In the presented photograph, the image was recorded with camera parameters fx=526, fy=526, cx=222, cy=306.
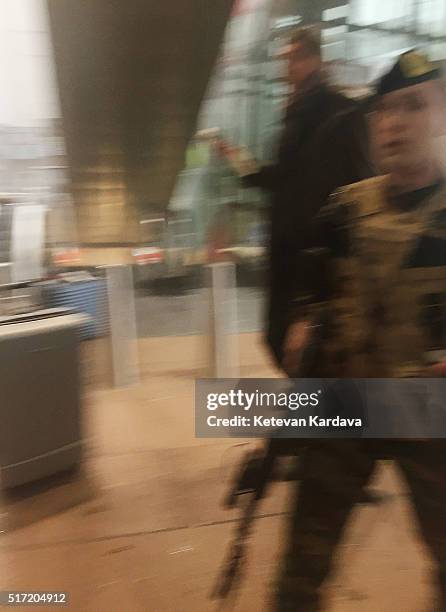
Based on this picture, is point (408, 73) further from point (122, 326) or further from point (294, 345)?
point (122, 326)

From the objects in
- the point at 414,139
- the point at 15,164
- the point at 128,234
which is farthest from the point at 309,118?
the point at 15,164

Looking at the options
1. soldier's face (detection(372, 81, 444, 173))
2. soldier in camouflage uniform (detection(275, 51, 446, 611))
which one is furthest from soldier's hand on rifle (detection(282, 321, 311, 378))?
soldier's face (detection(372, 81, 444, 173))

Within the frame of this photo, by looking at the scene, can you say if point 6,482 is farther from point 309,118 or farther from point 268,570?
point 309,118

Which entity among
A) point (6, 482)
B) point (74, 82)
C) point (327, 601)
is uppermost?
point (74, 82)

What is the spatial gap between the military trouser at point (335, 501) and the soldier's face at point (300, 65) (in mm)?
498

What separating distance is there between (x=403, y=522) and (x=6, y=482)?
597mm

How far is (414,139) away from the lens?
691 millimetres

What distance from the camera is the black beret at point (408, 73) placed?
A: 0.68m

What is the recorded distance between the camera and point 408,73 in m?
0.68

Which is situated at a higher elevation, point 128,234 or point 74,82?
point 74,82

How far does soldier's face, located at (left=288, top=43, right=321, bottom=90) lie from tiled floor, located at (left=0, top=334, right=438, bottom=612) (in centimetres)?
35

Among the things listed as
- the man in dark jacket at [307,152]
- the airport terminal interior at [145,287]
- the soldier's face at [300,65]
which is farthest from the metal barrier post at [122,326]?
the soldier's face at [300,65]

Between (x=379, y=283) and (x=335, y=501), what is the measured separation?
0.34m

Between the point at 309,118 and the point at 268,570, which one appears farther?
the point at 268,570
